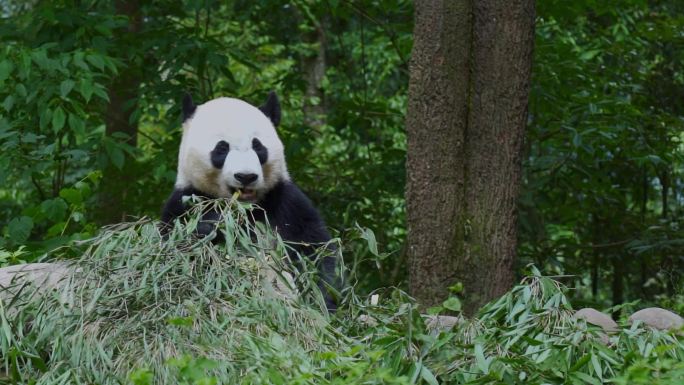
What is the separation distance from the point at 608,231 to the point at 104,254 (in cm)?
565

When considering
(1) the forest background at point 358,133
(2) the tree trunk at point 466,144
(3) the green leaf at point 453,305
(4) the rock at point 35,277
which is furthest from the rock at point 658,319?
(4) the rock at point 35,277

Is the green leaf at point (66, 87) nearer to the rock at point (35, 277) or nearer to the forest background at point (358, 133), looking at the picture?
the forest background at point (358, 133)

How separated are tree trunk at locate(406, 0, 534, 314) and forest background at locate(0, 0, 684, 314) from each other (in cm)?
123

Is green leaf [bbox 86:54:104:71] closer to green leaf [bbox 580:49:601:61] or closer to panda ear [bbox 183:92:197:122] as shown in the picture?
panda ear [bbox 183:92:197:122]

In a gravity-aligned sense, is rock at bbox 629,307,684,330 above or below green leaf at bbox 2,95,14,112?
below

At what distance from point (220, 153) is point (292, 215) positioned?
531 mm

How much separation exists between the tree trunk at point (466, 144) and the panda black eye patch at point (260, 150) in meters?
0.72

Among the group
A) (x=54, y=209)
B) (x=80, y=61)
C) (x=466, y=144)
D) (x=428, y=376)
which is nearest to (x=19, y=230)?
(x=54, y=209)

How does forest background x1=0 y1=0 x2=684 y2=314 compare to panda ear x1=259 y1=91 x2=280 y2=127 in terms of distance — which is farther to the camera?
forest background x1=0 y1=0 x2=684 y2=314

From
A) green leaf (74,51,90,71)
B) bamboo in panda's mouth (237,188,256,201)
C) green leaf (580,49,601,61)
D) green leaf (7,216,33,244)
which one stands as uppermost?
green leaf (580,49,601,61)

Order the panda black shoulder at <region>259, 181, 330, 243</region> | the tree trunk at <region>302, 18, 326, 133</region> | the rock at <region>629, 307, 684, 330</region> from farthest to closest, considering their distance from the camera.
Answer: the tree trunk at <region>302, 18, 326, 133</region> → the panda black shoulder at <region>259, 181, 330, 243</region> → the rock at <region>629, 307, 684, 330</region>

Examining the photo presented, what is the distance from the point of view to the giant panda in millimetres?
5094

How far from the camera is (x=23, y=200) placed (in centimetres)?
965

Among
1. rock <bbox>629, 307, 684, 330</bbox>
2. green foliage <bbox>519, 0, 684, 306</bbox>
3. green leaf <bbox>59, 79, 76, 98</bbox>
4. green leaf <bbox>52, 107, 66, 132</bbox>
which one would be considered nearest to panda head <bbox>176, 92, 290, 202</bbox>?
green leaf <bbox>59, 79, 76, 98</bbox>
